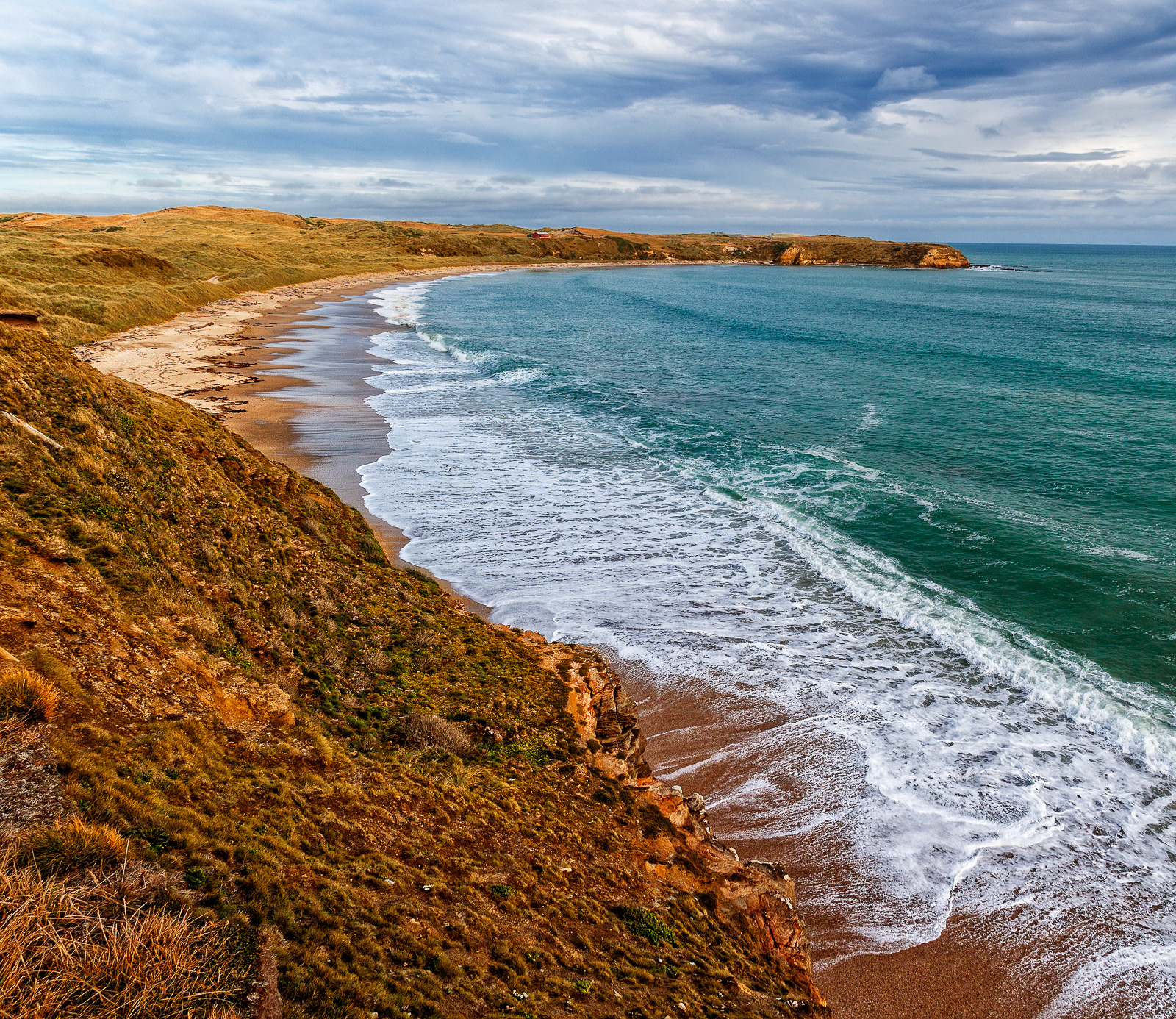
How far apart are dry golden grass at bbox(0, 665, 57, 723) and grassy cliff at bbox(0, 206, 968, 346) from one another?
1236cm

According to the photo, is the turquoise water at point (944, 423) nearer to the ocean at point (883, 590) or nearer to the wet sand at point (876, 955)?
the ocean at point (883, 590)

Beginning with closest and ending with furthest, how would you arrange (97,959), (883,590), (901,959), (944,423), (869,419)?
(97,959) < (901,959) < (883,590) < (944,423) < (869,419)

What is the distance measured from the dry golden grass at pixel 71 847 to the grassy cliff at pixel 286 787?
0.07 ft

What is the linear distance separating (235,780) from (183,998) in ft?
10.3

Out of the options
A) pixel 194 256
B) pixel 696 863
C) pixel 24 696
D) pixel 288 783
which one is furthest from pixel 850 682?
pixel 194 256

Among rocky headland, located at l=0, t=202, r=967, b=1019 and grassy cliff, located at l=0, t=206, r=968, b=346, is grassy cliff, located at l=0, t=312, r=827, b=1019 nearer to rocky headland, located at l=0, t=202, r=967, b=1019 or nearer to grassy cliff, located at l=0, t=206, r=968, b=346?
rocky headland, located at l=0, t=202, r=967, b=1019

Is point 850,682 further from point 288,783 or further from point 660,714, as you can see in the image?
point 288,783

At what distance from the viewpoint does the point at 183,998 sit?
4062mm

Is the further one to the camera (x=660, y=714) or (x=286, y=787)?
(x=660, y=714)

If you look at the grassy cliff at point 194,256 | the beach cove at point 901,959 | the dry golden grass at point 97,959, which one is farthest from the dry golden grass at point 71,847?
the grassy cliff at point 194,256

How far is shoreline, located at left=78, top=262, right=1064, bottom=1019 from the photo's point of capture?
8.72 m

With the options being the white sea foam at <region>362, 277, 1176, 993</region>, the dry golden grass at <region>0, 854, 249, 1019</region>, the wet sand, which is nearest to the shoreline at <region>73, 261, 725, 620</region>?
the white sea foam at <region>362, 277, 1176, 993</region>

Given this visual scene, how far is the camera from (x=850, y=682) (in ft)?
48.0

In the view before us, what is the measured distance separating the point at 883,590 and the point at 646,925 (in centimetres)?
1323
